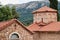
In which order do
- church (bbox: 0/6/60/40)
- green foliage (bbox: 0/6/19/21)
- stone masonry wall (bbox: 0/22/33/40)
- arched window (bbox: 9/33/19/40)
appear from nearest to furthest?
stone masonry wall (bbox: 0/22/33/40) → church (bbox: 0/6/60/40) → arched window (bbox: 9/33/19/40) → green foliage (bbox: 0/6/19/21)

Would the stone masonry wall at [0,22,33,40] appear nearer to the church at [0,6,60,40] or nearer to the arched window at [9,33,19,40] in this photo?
the church at [0,6,60,40]

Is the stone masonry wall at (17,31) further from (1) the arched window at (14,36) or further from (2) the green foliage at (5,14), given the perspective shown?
(2) the green foliage at (5,14)

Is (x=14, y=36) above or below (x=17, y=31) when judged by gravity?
below

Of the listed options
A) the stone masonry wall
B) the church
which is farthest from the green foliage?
the stone masonry wall

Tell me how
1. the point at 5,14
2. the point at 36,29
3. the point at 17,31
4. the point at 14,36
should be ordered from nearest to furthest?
the point at 17,31 → the point at 14,36 → the point at 36,29 → the point at 5,14

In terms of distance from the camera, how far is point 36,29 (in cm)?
5134

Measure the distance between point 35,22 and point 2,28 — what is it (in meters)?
15.4

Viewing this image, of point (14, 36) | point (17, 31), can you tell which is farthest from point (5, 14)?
point (17, 31)

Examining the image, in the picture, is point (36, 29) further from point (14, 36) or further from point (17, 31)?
point (17, 31)

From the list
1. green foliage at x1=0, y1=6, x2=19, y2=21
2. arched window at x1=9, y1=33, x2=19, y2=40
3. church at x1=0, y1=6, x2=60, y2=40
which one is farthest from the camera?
green foliage at x1=0, y1=6, x2=19, y2=21

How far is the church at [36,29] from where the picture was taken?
4184cm

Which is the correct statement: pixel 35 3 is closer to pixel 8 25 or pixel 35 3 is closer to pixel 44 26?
pixel 44 26

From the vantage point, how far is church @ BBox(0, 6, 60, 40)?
41.8 metres

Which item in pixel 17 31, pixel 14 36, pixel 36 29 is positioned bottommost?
pixel 36 29
